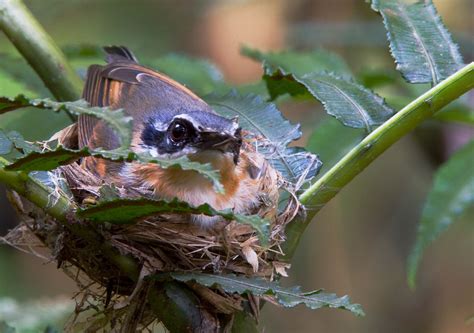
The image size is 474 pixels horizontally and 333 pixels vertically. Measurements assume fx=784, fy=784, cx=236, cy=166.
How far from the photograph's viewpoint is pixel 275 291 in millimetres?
1522

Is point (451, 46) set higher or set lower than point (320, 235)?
higher

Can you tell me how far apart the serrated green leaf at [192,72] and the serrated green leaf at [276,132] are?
→ 34.8 inches

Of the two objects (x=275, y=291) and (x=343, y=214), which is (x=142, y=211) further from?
(x=343, y=214)

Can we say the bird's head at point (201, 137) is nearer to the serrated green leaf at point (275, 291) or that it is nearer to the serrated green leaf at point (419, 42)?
the serrated green leaf at point (419, 42)

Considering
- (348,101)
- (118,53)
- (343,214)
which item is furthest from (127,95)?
(343,214)

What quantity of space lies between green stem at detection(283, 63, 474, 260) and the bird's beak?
39 cm

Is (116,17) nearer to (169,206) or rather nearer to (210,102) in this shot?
(210,102)

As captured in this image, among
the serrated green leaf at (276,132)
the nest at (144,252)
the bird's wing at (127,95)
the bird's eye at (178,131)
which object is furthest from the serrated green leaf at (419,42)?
the bird's wing at (127,95)

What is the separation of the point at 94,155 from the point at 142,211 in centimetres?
25

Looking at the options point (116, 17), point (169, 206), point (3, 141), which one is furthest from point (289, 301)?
point (116, 17)

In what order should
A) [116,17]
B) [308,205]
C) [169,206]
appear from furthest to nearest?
[116,17], [308,205], [169,206]

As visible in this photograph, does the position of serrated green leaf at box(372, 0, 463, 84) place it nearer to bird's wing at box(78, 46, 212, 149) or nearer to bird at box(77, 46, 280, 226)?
bird at box(77, 46, 280, 226)

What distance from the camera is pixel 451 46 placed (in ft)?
6.73

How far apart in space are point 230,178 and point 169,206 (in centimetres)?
102
